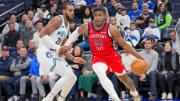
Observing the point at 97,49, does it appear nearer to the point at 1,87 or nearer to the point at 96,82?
the point at 96,82

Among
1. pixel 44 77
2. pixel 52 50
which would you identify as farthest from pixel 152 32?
pixel 52 50

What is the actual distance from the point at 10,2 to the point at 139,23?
18.7 feet

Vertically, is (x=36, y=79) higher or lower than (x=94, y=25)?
lower

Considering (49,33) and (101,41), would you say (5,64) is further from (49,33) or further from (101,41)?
(101,41)

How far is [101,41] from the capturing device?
22.2 ft

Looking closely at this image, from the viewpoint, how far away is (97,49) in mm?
6887

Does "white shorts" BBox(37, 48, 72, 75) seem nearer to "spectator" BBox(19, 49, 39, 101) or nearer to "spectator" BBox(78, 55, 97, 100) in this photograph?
"spectator" BBox(78, 55, 97, 100)

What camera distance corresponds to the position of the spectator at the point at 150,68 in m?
8.85

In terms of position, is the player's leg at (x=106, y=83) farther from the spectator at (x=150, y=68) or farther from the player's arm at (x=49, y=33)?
the spectator at (x=150, y=68)

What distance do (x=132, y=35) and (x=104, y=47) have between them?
12.1 feet

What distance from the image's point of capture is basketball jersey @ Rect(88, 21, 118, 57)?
6.71 meters

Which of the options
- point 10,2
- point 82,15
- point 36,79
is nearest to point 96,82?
point 36,79

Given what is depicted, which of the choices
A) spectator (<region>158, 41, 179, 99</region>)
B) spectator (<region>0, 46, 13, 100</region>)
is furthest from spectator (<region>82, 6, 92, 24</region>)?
spectator (<region>158, 41, 179, 99</region>)

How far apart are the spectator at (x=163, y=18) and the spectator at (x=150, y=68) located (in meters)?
1.79
